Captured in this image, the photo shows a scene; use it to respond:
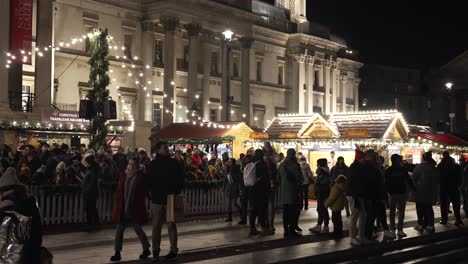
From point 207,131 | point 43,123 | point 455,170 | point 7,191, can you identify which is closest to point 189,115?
point 207,131

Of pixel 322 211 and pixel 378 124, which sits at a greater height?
pixel 378 124

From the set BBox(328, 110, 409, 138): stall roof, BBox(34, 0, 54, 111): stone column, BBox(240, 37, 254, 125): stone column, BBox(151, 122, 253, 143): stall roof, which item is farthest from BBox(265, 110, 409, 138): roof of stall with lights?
BBox(240, 37, 254, 125): stone column

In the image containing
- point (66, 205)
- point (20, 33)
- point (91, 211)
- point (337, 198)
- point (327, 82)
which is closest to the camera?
point (337, 198)

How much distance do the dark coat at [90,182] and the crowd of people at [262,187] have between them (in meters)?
0.02

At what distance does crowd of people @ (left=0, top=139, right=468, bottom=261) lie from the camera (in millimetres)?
11391

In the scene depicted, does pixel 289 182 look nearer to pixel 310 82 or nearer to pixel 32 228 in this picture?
pixel 32 228

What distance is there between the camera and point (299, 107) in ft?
187

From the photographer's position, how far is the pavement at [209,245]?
11.9 meters

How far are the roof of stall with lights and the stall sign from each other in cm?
23

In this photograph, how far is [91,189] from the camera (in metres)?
15.7

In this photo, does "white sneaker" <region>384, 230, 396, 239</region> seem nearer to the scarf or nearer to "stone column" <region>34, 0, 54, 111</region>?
the scarf

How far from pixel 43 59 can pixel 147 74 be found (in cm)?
1084

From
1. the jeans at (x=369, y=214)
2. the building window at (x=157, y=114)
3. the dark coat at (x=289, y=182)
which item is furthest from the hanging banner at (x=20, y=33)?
the jeans at (x=369, y=214)

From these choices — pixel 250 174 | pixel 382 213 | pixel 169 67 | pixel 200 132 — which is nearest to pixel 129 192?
pixel 250 174
